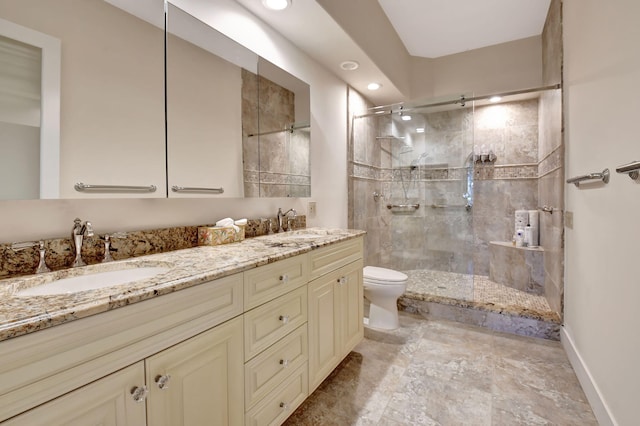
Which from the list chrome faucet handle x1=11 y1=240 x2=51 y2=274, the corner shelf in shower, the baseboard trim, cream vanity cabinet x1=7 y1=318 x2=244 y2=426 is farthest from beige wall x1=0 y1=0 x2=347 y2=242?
the baseboard trim

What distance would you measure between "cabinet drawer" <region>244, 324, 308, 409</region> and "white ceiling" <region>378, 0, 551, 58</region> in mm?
2732

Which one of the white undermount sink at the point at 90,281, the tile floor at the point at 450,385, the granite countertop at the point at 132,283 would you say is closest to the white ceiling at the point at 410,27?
the granite countertop at the point at 132,283

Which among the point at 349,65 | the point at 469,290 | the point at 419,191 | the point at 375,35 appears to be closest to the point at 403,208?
the point at 419,191

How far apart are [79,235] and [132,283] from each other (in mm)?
432

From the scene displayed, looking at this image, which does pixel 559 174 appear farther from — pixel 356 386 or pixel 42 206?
pixel 42 206

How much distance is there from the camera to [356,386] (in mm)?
1750

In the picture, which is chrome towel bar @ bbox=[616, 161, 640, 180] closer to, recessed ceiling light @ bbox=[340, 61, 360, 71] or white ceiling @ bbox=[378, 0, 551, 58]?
recessed ceiling light @ bbox=[340, 61, 360, 71]

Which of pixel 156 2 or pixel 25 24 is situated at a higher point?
pixel 156 2

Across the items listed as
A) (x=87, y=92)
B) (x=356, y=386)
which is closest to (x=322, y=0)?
(x=87, y=92)

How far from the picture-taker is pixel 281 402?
1297 mm

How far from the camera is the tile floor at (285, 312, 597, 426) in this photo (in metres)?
1.50

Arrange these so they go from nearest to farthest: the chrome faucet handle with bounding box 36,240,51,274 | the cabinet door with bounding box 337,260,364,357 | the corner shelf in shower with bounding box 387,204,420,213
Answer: the chrome faucet handle with bounding box 36,240,51,274
the cabinet door with bounding box 337,260,364,357
the corner shelf in shower with bounding box 387,204,420,213

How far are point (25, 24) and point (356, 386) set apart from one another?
2.16 metres

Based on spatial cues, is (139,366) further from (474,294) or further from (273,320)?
(474,294)
